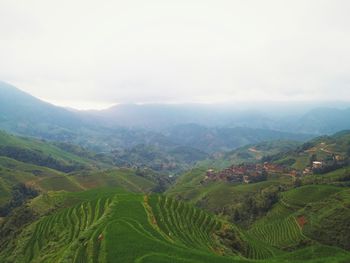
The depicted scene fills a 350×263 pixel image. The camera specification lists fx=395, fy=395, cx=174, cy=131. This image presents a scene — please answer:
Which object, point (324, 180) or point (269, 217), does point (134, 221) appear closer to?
point (269, 217)

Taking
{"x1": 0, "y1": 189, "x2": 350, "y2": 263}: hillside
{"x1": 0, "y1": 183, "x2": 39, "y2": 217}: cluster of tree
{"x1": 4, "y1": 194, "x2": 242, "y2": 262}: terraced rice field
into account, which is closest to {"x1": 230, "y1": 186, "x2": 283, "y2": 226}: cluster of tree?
{"x1": 0, "y1": 189, "x2": 350, "y2": 263}: hillside

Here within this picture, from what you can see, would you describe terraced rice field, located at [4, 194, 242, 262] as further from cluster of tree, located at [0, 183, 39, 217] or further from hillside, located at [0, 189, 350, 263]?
cluster of tree, located at [0, 183, 39, 217]

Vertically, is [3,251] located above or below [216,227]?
below

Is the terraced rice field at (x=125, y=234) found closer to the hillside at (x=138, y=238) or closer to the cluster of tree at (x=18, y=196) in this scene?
the hillside at (x=138, y=238)

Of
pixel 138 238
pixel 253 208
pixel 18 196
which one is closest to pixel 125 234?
pixel 138 238

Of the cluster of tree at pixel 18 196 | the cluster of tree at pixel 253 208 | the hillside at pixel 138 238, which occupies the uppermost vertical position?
the hillside at pixel 138 238

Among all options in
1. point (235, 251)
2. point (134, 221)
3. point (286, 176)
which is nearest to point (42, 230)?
point (134, 221)

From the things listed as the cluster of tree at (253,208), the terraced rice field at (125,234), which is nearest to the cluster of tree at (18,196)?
the cluster of tree at (253,208)

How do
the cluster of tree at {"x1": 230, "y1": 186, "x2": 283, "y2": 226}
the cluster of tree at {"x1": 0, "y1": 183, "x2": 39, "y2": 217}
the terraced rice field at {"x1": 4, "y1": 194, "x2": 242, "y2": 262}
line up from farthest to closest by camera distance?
the cluster of tree at {"x1": 0, "y1": 183, "x2": 39, "y2": 217} → the cluster of tree at {"x1": 230, "y1": 186, "x2": 283, "y2": 226} → the terraced rice field at {"x1": 4, "y1": 194, "x2": 242, "y2": 262}

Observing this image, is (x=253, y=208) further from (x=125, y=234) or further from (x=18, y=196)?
(x=18, y=196)
